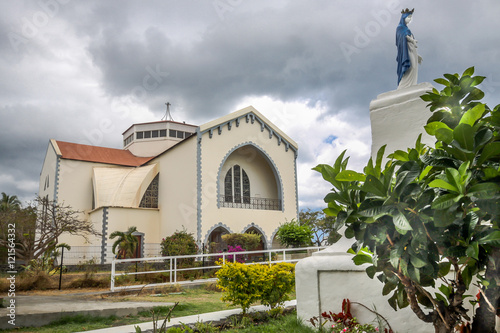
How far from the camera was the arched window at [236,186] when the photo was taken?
74.2ft

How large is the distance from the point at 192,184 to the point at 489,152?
725 inches

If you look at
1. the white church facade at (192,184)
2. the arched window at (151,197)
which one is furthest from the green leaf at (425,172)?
the arched window at (151,197)

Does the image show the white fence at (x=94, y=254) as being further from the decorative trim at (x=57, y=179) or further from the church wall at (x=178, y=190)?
the decorative trim at (x=57, y=179)

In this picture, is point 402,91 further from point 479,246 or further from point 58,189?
point 58,189

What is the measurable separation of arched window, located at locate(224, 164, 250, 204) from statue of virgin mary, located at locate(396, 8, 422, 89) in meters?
17.1

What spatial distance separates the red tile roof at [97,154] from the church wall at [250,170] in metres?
7.08

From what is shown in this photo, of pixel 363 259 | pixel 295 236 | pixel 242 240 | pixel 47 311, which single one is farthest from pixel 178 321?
pixel 295 236

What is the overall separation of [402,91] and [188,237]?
1371cm

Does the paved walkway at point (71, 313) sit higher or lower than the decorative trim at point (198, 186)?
lower

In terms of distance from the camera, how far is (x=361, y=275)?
454 centimetres

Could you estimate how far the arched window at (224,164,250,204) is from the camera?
22625mm

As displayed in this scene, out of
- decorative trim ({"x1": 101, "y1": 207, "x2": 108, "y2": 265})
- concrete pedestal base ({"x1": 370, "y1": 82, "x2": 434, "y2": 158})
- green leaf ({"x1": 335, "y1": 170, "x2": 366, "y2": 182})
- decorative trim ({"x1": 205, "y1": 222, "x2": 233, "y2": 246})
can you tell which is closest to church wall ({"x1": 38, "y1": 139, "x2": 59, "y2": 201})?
decorative trim ({"x1": 101, "y1": 207, "x2": 108, "y2": 265})

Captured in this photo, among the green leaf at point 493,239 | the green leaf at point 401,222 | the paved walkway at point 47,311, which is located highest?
the green leaf at point 401,222

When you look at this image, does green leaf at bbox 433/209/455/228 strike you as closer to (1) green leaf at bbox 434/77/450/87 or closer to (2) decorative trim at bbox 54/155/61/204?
(1) green leaf at bbox 434/77/450/87
